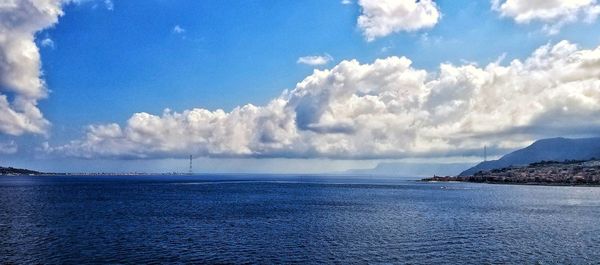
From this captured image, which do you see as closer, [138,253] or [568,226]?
[138,253]

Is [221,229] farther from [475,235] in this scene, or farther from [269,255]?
[475,235]

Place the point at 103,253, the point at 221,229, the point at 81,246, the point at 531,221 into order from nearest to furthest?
the point at 103,253, the point at 81,246, the point at 221,229, the point at 531,221

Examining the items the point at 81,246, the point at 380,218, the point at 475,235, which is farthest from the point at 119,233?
the point at 475,235

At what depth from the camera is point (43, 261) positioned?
53750 mm

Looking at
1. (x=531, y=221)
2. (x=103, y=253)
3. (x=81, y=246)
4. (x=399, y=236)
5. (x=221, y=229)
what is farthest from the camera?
(x=531, y=221)

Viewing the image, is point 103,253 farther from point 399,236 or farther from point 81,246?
point 399,236

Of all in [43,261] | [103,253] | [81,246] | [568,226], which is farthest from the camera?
[568,226]

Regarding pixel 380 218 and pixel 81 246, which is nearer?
pixel 81 246

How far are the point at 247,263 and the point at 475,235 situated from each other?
41.8m

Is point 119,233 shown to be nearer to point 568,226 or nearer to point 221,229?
point 221,229

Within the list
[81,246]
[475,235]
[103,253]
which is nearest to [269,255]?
[103,253]

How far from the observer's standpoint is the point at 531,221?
9388 cm

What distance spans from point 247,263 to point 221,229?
27291mm

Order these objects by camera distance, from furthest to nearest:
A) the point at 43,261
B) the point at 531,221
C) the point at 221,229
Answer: the point at 531,221 < the point at 221,229 < the point at 43,261
